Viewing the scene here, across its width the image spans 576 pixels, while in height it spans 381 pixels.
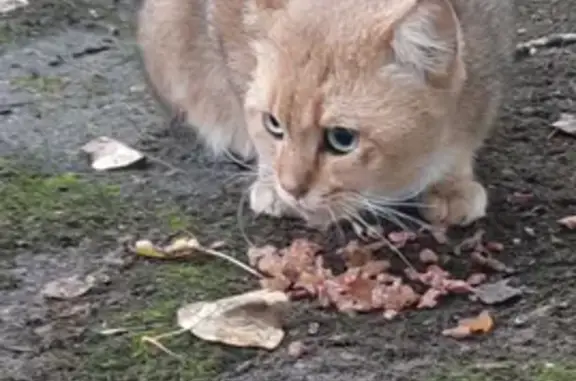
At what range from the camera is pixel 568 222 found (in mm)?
2576

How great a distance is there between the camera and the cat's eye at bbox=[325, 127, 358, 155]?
7.77ft

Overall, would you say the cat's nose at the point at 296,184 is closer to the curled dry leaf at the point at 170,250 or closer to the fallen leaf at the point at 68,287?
the curled dry leaf at the point at 170,250

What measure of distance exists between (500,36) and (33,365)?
3.90ft

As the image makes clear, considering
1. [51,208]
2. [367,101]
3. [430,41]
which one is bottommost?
[51,208]

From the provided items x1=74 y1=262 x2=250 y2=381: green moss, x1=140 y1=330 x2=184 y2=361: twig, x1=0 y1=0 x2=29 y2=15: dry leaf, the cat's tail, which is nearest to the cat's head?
x1=74 y1=262 x2=250 y2=381: green moss

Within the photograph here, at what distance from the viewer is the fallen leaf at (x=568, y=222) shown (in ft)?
8.42

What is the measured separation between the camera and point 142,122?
3.21m

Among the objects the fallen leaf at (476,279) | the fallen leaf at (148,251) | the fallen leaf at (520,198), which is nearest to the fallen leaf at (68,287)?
the fallen leaf at (148,251)

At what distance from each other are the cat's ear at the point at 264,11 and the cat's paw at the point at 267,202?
309 millimetres

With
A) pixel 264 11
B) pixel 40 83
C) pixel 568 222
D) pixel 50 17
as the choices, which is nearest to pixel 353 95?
pixel 264 11

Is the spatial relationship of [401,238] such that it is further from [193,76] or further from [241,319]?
[193,76]

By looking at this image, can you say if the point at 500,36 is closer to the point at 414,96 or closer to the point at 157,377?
the point at 414,96

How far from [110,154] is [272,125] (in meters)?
0.58

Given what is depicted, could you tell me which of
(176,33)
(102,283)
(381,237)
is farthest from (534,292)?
(176,33)
